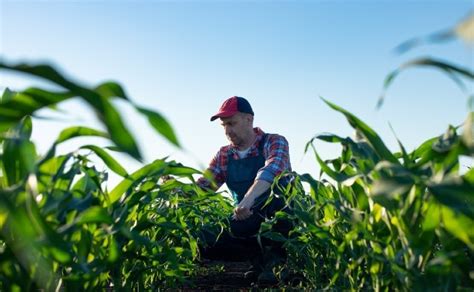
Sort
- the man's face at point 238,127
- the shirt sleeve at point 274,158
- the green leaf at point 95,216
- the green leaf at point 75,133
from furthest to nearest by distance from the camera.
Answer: the man's face at point 238,127
the shirt sleeve at point 274,158
the green leaf at point 75,133
the green leaf at point 95,216

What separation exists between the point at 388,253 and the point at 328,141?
331 mm

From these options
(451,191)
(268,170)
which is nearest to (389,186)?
(451,191)

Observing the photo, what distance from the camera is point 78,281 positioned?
3.89 ft

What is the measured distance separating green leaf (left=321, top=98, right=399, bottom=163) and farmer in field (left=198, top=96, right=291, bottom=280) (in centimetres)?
170

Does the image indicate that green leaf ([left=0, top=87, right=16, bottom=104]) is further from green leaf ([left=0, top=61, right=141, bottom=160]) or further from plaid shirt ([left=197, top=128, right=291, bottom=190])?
plaid shirt ([left=197, top=128, right=291, bottom=190])

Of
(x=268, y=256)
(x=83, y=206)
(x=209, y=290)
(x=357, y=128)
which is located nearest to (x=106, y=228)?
(x=83, y=206)

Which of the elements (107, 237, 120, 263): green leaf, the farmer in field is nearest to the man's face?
the farmer in field

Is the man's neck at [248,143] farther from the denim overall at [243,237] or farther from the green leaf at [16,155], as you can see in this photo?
the green leaf at [16,155]

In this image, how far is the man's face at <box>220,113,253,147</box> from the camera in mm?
3707

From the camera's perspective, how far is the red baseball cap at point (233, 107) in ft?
12.2

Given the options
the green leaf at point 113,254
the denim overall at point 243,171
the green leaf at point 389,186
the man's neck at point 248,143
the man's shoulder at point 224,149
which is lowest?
the denim overall at point 243,171

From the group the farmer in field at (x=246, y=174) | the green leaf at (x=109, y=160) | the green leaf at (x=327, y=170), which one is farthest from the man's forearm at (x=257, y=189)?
the green leaf at (x=109, y=160)

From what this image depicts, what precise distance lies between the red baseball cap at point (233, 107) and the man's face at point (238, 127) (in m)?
0.03

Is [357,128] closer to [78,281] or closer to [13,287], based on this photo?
[78,281]
